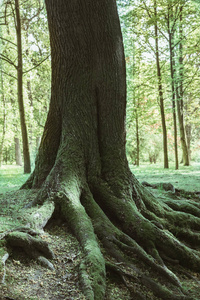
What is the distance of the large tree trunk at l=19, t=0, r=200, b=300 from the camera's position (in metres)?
3.65

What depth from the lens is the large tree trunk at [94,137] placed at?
144 inches

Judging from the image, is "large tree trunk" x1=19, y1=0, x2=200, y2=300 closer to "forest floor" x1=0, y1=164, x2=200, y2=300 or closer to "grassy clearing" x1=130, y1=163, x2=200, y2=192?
"forest floor" x1=0, y1=164, x2=200, y2=300

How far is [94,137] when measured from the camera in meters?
4.49

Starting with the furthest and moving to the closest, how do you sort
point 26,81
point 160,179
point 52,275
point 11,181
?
point 26,81 → point 160,179 → point 11,181 → point 52,275

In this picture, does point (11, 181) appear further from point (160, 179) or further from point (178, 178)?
point (178, 178)

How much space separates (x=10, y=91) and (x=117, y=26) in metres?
22.0

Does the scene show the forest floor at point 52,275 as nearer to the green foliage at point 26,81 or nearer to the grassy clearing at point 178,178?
the grassy clearing at point 178,178

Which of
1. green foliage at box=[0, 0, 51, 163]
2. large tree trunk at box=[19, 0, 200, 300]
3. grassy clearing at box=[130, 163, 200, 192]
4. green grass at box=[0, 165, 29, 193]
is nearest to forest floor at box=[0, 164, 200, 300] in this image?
large tree trunk at box=[19, 0, 200, 300]

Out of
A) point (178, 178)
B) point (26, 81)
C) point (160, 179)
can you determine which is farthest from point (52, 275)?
point (26, 81)

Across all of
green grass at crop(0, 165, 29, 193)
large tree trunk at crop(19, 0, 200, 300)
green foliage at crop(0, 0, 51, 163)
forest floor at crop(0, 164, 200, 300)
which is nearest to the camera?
forest floor at crop(0, 164, 200, 300)

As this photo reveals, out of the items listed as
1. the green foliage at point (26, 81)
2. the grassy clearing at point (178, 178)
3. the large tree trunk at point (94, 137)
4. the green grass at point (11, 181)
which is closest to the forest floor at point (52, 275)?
the large tree trunk at point (94, 137)

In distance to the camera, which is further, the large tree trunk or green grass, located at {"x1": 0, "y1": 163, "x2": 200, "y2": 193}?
green grass, located at {"x1": 0, "y1": 163, "x2": 200, "y2": 193}

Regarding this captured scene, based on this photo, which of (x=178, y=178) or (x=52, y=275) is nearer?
(x=52, y=275)

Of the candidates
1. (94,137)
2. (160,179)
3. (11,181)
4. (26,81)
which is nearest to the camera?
(94,137)
